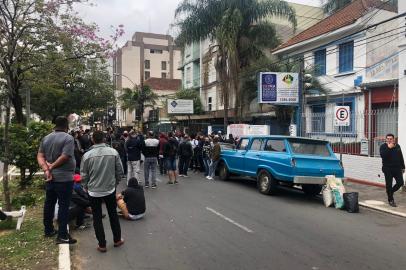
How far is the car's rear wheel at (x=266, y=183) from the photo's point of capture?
479 inches

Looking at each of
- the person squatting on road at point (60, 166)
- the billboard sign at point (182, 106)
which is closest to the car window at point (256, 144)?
the person squatting on road at point (60, 166)

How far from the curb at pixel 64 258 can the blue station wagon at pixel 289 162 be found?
6.61m

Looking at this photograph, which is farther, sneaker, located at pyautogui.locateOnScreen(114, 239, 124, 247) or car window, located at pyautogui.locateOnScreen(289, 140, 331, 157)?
car window, located at pyautogui.locateOnScreen(289, 140, 331, 157)

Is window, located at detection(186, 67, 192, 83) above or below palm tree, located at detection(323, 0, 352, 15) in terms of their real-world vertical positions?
below

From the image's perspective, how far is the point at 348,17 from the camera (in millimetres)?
21953

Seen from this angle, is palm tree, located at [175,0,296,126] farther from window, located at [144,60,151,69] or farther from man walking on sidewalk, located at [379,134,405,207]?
window, located at [144,60,151,69]

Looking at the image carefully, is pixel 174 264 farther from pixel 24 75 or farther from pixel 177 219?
pixel 24 75

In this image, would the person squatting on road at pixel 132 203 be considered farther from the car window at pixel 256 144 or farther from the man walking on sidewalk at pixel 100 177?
the car window at pixel 256 144

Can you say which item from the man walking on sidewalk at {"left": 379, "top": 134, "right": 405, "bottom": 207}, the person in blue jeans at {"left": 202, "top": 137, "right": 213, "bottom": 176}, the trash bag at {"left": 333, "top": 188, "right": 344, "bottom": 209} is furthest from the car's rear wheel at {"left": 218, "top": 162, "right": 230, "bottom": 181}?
the man walking on sidewalk at {"left": 379, "top": 134, "right": 405, "bottom": 207}

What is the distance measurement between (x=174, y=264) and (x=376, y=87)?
610 inches

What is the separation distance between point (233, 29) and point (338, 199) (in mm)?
17458

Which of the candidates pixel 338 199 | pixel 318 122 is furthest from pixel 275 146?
pixel 318 122

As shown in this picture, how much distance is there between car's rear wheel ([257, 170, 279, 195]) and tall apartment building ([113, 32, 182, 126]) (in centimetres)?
6713

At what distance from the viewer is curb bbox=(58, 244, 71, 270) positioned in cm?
569
